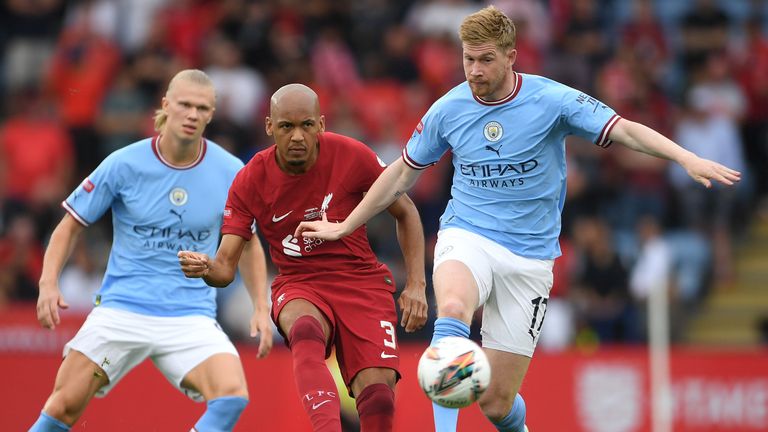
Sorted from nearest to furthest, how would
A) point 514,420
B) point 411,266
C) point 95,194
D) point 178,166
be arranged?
point 411,266
point 514,420
point 95,194
point 178,166

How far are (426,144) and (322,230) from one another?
34.8 inches

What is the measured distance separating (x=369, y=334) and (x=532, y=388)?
5.90m

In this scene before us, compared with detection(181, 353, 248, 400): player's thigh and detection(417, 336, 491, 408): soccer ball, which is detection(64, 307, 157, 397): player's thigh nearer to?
detection(181, 353, 248, 400): player's thigh

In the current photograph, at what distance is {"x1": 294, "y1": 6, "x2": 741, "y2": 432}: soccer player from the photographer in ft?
26.5

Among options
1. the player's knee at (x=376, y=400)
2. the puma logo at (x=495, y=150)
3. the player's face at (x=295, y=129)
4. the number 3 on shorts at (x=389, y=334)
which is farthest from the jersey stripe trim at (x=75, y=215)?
the puma logo at (x=495, y=150)

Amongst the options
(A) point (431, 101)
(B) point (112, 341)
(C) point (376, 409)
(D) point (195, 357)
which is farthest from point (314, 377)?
(A) point (431, 101)

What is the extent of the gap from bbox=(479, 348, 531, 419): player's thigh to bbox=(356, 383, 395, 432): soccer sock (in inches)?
30.9

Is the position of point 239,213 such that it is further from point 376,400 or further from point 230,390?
point 376,400

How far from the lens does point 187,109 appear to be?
30.6 ft

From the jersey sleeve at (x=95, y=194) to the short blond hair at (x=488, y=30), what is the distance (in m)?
2.78

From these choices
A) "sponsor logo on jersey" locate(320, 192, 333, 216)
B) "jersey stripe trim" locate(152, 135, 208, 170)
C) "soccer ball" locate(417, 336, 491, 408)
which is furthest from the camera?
"jersey stripe trim" locate(152, 135, 208, 170)

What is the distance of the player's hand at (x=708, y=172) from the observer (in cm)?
723

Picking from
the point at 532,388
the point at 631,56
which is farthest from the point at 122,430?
the point at 631,56

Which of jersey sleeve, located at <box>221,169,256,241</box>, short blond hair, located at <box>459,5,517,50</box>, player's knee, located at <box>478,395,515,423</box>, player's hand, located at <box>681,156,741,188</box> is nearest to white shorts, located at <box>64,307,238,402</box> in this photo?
jersey sleeve, located at <box>221,169,256,241</box>
